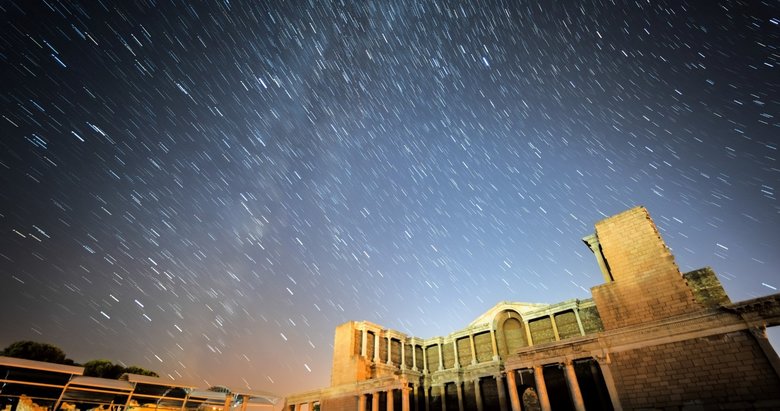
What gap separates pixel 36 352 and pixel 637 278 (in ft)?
190

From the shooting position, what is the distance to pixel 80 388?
15.0 metres

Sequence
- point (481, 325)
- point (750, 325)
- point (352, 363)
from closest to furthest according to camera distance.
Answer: point (750, 325)
point (352, 363)
point (481, 325)

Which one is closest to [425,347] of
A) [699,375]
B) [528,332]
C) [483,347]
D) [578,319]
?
[483,347]

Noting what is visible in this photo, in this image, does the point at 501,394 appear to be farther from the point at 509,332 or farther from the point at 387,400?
the point at 387,400

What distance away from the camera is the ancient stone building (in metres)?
13.1

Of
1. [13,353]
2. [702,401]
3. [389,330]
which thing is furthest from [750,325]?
[13,353]

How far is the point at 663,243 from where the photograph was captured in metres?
17.7

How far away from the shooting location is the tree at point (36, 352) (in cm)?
3553

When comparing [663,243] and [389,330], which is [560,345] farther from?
[389,330]

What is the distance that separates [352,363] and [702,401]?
24625 mm

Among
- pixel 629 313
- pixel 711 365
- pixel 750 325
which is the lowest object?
pixel 711 365

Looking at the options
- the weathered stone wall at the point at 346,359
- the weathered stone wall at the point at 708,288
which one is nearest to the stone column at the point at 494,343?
the weathered stone wall at the point at 346,359

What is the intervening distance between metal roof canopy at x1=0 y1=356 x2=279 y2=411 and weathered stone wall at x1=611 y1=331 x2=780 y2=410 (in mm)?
22529

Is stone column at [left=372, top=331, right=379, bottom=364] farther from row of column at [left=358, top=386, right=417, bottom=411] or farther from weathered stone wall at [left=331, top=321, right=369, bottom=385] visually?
row of column at [left=358, top=386, right=417, bottom=411]
